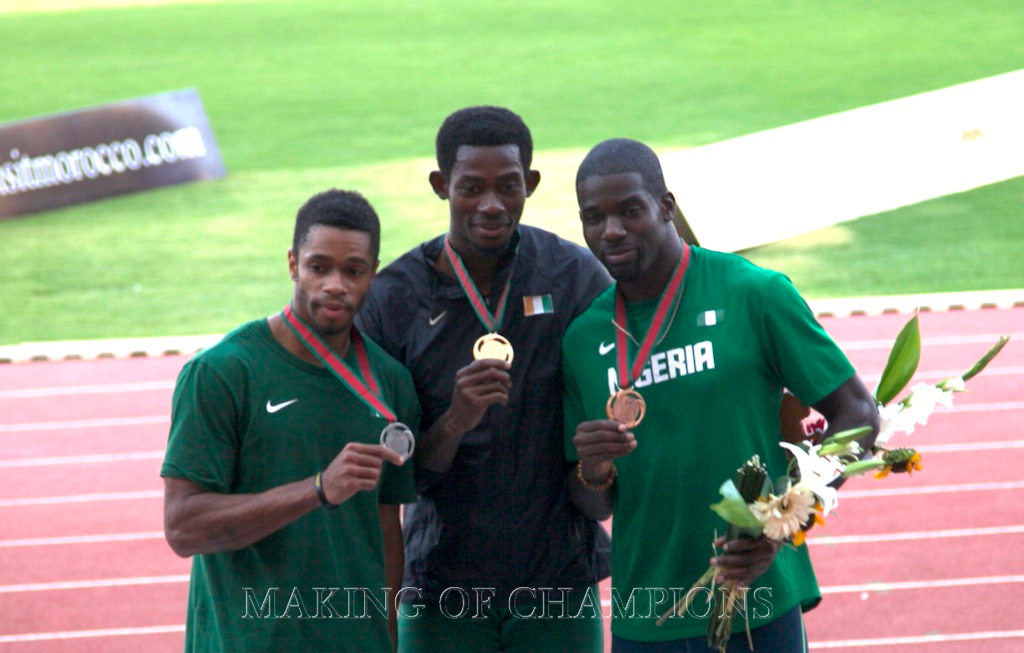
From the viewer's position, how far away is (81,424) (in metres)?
7.91

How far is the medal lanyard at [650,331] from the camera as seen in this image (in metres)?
2.99

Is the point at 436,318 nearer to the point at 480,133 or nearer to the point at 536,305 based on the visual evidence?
the point at 536,305

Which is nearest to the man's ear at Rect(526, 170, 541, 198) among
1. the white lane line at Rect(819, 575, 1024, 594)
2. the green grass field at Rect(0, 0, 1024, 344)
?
the white lane line at Rect(819, 575, 1024, 594)

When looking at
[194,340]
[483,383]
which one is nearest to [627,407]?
[483,383]

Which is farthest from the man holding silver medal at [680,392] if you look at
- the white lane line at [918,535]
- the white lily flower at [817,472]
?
the white lane line at [918,535]

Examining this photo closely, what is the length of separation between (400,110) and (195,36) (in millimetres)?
5679

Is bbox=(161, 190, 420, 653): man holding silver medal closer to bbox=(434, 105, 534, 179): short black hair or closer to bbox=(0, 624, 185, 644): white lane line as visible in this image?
bbox=(434, 105, 534, 179): short black hair

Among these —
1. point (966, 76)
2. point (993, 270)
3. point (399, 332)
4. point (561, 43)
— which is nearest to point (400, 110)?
point (561, 43)

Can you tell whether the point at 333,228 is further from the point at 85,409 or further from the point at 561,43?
the point at 561,43

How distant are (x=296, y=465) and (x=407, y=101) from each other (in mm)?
13723

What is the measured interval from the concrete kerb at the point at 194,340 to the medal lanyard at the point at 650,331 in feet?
20.7

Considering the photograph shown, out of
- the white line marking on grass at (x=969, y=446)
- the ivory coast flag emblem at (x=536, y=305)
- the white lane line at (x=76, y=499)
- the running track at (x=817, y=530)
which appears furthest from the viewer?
the white line marking on grass at (x=969, y=446)

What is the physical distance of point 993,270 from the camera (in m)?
10.4

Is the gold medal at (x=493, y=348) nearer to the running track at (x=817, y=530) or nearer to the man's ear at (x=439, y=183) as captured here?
the man's ear at (x=439, y=183)
